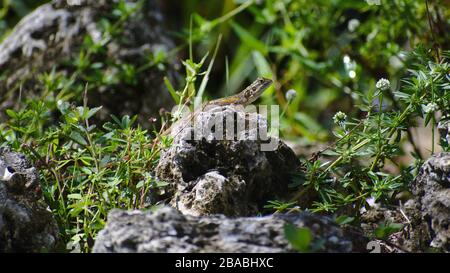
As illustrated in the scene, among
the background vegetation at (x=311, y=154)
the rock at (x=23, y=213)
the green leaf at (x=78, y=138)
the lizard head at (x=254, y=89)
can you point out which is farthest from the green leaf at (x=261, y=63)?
the rock at (x=23, y=213)

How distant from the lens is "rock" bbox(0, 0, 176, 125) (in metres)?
3.88

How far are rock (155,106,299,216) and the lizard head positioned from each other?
830mm

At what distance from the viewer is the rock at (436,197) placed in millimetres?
2252

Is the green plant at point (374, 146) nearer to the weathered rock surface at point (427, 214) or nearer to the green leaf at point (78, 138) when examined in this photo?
the weathered rock surface at point (427, 214)

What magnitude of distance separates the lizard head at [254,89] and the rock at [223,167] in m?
0.83

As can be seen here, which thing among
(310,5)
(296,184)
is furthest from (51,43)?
(296,184)

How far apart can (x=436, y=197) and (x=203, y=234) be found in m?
0.85


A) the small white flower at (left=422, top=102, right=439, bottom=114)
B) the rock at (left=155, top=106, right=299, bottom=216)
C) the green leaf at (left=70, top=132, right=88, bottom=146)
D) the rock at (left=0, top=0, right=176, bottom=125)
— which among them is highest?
the rock at (left=0, top=0, right=176, bottom=125)

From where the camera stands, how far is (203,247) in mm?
1986

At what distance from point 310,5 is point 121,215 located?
3.02 meters

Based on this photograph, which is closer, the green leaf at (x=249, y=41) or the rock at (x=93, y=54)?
the rock at (x=93, y=54)

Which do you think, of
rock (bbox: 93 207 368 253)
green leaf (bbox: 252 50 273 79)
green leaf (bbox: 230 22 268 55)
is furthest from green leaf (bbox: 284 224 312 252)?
green leaf (bbox: 252 50 273 79)

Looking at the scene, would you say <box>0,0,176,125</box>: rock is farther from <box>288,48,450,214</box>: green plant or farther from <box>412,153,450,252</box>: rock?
<box>412,153,450,252</box>: rock
